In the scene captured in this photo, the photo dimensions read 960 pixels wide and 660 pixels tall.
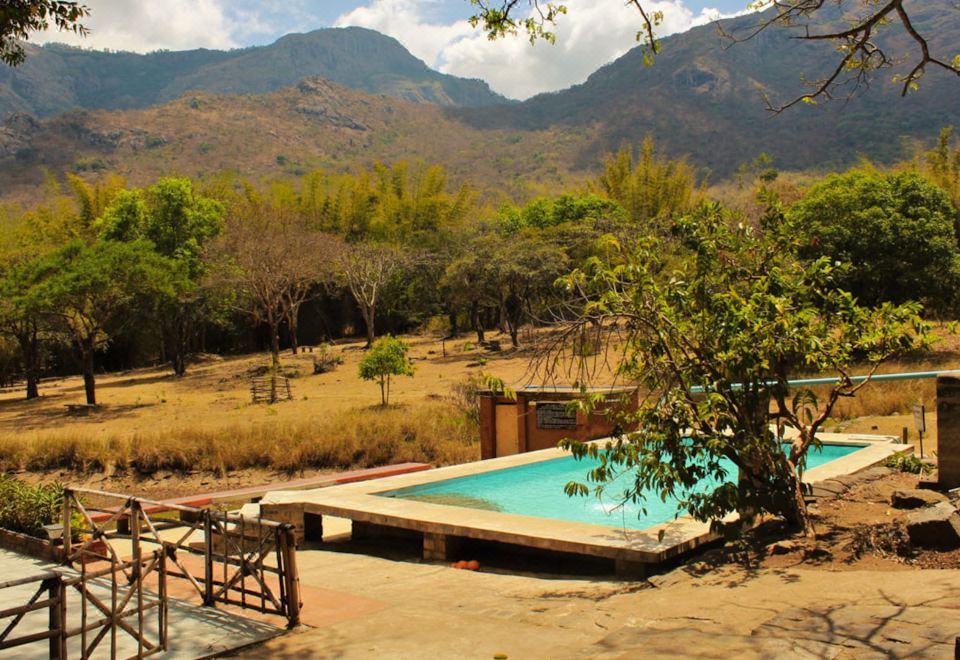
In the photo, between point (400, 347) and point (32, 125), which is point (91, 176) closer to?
point (32, 125)

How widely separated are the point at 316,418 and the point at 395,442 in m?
3.76

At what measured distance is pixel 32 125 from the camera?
119 metres

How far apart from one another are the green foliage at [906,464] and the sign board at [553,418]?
6.09 m

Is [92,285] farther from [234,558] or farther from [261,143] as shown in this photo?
[261,143]

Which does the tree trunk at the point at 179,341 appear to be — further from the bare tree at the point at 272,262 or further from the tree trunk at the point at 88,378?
the tree trunk at the point at 88,378

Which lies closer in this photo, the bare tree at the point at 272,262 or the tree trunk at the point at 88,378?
the tree trunk at the point at 88,378

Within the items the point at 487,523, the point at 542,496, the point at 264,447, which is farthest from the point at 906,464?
the point at 264,447

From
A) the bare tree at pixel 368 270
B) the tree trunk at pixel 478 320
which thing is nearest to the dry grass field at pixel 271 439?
the tree trunk at pixel 478 320

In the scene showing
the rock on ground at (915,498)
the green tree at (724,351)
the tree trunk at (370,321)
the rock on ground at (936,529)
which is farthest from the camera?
A: the tree trunk at (370,321)

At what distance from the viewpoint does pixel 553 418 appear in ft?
54.8

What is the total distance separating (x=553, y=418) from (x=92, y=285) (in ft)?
65.7

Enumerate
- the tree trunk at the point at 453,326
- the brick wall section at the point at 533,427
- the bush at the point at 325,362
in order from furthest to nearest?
the tree trunk at the point at 453,326, the bush at the point at 325,362, the brick wall section at the point at 533,427

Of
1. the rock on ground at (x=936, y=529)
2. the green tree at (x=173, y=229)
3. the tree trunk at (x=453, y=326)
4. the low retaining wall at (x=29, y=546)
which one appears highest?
the green tree at (x=173, y=229)

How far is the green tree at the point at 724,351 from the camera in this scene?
795 centimetres
